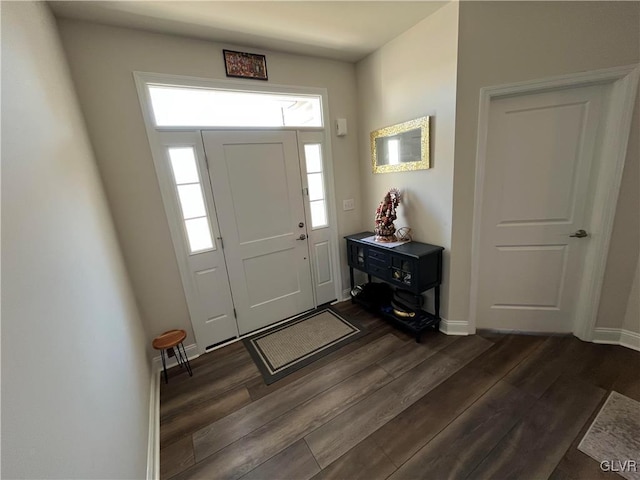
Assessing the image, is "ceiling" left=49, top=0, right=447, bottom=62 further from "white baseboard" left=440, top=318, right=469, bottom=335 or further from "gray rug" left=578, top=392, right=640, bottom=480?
"gray rug" left=578, top=392, right=640, bottom=480

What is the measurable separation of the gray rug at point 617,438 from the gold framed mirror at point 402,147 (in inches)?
77.7

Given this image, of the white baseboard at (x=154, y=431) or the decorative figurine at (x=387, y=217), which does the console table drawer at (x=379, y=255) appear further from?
the white baseboard at (x=154, y=431)

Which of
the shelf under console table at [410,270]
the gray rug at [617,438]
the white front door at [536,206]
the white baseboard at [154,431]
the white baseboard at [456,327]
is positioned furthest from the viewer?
the white baseboard at [456,327]

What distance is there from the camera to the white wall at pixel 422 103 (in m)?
1.95

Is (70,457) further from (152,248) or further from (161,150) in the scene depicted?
(161,150)

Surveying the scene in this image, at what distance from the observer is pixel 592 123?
1776 mm

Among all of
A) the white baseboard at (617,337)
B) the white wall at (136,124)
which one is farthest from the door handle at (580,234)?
the white wall at (136,124)

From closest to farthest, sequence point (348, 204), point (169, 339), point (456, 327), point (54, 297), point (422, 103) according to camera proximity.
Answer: point (54, 297) < point (169, 339) < point (422, 103) < point (456, 327) < point (348, 204)

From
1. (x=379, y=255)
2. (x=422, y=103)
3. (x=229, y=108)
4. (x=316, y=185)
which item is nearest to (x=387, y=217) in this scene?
(x=379, y=255)

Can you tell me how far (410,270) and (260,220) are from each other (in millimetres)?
1472

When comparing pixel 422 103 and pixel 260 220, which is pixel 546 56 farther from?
pixel 260 220

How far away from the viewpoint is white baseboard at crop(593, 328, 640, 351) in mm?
1942

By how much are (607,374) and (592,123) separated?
1758mm

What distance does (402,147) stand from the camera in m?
2.41
